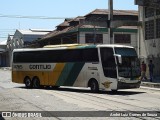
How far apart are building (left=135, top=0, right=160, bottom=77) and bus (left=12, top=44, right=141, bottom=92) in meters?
13.1

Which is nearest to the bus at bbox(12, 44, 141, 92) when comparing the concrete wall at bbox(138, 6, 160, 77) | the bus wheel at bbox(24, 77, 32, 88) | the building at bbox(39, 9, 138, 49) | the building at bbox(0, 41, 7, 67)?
the bus wheel at bbox(24, 77, 32, 88)

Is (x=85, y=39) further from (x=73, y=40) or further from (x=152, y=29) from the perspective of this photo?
(x=152, y=29)

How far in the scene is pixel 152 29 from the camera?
39.2 m

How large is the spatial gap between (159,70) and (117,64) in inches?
647

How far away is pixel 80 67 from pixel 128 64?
3514 millimetres

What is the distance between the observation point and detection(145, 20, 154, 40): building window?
1545 inches

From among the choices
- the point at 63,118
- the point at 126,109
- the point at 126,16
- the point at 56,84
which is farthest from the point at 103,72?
the point at 126,16

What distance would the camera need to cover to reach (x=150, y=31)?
3975cm

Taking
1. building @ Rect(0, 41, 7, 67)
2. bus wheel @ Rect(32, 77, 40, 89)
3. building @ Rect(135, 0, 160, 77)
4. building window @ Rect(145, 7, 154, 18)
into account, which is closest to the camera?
bus wheel @ Rect(32, 77, 40, 89)

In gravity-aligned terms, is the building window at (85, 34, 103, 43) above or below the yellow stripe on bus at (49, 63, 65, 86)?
above

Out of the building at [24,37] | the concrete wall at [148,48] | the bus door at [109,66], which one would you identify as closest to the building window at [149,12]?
the concrete wall at [148,48]

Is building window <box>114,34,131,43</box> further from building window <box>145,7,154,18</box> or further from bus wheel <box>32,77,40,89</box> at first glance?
bus wheel <box>32,77,40,89</box>

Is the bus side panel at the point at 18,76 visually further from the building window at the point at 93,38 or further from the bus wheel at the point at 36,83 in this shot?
the building window at the point at 93,38

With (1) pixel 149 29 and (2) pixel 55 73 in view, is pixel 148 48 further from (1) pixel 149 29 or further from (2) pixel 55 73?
(2) pixel 55 73
